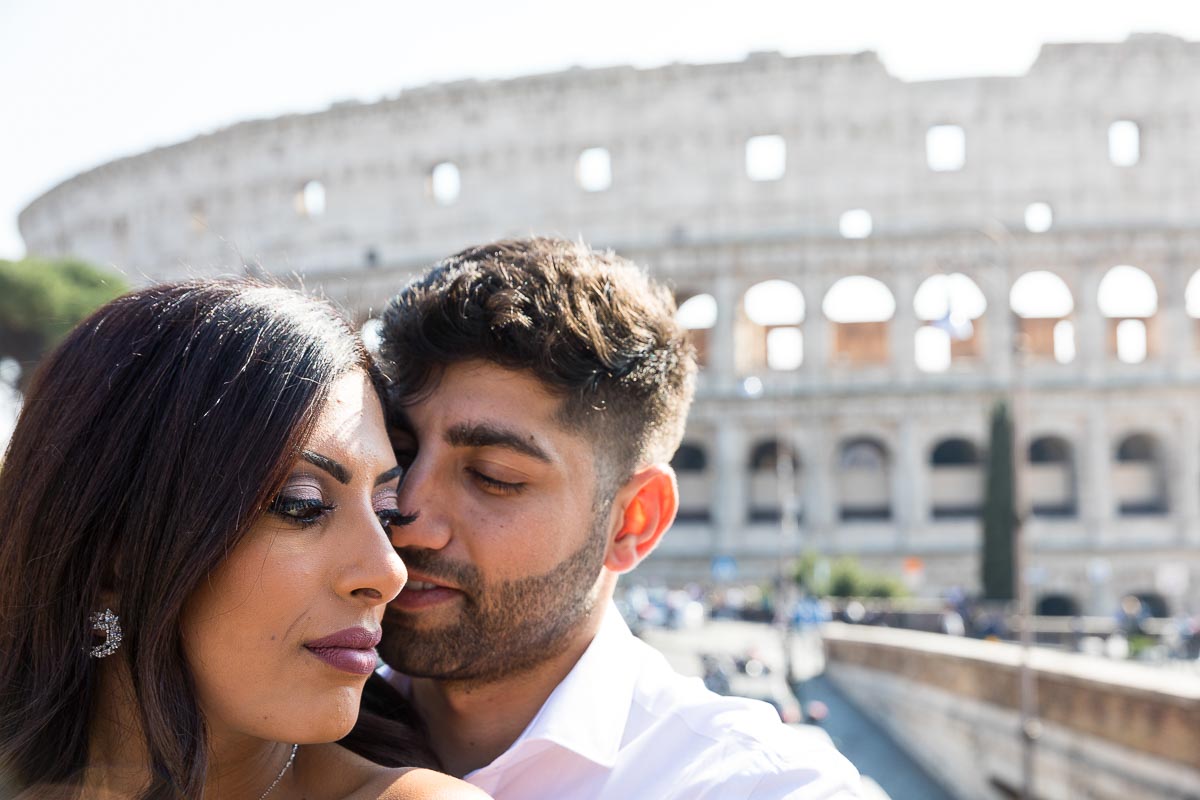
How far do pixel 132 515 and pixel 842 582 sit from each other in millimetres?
23901

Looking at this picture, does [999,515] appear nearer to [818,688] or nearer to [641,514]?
[818,688]

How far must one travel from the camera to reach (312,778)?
1612 mm

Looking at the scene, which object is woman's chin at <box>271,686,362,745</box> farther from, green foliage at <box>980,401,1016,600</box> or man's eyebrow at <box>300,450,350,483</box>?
green foliage at <box>980,401,1016,600</box>

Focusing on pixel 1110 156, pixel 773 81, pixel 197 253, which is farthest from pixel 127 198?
pixel 1110 156

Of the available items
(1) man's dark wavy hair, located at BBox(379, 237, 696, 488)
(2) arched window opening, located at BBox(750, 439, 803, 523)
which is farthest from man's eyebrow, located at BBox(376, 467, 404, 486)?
(2) arched window opening, located at BBox(750, 439, 803, 523)

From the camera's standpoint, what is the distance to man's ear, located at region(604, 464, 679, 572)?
2299 mm

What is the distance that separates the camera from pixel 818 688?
1550 centimetres

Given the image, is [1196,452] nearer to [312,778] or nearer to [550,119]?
[550,119]

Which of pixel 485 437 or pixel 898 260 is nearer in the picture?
pixel 485 437

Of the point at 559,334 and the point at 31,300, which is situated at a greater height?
the point at 31,300

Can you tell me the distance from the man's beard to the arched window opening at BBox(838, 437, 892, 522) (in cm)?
2883

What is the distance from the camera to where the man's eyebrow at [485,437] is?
2.05 meters

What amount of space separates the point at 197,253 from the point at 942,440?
24083 mm

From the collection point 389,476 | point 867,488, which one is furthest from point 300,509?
point 867,488
